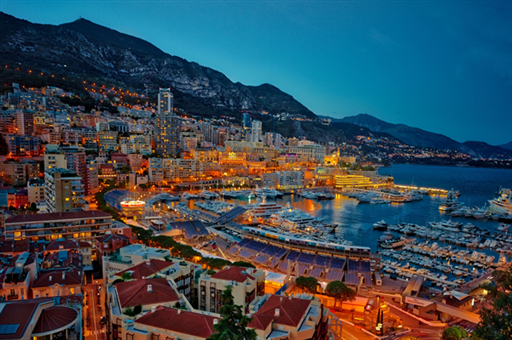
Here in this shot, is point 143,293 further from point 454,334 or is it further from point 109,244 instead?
point 454,334

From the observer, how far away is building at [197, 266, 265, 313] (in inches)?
405

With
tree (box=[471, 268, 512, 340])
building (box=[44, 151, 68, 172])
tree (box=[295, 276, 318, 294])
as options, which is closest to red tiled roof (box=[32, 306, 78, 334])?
tree (box=[295, 276, 318, 294])

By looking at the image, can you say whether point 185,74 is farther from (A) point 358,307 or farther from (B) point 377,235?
(A) point 358,307

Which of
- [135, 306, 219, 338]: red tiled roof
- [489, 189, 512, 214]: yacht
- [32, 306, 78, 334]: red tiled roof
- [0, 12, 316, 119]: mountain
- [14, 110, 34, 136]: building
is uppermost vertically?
[0, 12, 316, 119]: mountain

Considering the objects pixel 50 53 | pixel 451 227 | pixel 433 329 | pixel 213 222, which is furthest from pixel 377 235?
pixel 50 53

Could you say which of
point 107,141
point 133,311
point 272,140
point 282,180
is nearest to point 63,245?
point 133,311

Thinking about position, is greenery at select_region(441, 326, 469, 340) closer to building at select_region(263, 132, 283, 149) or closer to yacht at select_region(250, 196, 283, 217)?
yacht at select_region(250, 196, 283, 217)

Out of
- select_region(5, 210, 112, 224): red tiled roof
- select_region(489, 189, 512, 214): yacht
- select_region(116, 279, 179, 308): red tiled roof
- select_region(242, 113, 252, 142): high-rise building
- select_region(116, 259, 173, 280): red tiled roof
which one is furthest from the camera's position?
select_region(242, 113, 252, 142): high-rise building

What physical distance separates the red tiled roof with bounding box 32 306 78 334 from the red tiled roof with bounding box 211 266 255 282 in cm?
466

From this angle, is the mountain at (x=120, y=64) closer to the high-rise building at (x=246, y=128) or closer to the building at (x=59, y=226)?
the high-rise building at (x=246, y=128)

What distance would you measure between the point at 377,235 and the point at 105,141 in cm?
4563

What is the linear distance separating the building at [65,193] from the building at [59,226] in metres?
4.05

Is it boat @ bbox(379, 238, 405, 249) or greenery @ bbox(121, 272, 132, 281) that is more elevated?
greenery @ bbox(121, 272, 132, 281)

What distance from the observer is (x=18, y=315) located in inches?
269
